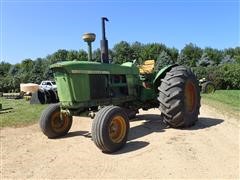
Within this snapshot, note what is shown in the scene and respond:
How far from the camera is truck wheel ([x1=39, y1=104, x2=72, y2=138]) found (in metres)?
7.79

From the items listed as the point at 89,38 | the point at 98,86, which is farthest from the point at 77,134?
the point at 89,38

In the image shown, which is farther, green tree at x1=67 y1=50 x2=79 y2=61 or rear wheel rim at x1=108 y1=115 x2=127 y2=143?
green tree at x1=67 y1=50 x2=79 y2=61

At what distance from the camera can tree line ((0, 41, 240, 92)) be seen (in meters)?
51.3

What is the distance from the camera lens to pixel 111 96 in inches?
313

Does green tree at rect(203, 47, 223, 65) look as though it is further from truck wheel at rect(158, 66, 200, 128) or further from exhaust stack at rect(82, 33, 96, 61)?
exhaust stack at rect(82, 33, 96, 61)

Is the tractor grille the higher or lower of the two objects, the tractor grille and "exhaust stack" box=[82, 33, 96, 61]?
the lower

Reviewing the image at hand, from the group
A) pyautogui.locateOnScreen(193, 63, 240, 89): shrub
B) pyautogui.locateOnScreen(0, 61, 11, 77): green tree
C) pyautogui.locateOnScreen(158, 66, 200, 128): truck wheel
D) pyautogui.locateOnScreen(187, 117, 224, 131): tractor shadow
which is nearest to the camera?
pyautogui.locateOnScreen(158, 66, 200, 128): truck wheel

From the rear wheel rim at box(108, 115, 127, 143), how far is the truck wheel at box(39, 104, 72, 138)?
77.4 inches

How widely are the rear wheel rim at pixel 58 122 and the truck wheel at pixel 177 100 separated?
2.49 m

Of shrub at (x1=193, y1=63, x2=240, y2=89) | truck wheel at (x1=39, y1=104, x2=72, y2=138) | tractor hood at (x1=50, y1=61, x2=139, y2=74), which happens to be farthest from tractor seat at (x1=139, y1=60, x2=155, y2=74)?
shrub at (x1=193, y1=63, x2=240, y2=89)

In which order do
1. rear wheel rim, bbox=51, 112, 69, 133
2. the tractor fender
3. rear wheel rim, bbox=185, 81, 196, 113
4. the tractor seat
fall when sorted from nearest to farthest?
1. rear wheel rim, bbox=51, 112, 69, 133
2. rear wheel rim, bbox=185, 81, 196, 113
3. the tractor fender
4. the tractor seat

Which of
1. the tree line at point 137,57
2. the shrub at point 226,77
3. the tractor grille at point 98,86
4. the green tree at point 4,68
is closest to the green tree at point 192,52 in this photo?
the tree line at point 137,57

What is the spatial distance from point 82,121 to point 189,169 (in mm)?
5432

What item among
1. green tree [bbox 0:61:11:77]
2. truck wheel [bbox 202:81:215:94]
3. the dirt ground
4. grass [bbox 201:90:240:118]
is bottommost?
the dirt ground
